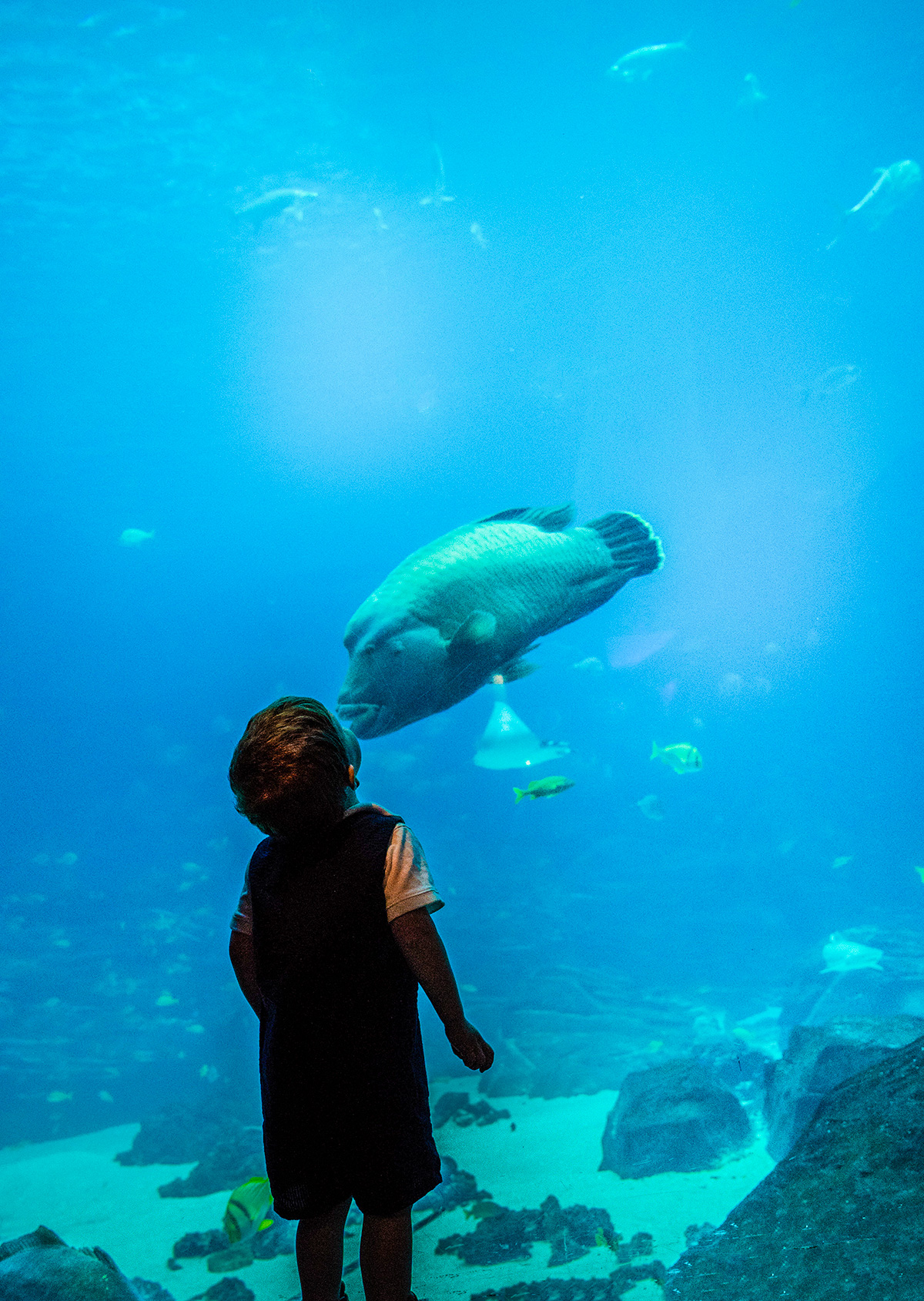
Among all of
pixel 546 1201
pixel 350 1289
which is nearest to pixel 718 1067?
pixel 546 1201

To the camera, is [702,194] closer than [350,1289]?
No

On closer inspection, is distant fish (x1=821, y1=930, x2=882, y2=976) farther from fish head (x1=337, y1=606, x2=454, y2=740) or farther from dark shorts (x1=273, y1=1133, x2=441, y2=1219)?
dark shorts (x1=273, y1=1133, x2=441, y2=1219)

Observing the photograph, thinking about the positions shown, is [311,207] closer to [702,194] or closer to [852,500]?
[702,194]

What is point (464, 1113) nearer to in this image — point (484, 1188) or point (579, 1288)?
point (484, 1188)

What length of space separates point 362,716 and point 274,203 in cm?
2079

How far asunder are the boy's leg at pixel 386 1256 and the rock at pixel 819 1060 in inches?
178

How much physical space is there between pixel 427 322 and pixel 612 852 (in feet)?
74.5

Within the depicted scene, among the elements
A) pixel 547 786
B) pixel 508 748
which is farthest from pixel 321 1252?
pixel 508 748

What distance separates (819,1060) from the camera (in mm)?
5137

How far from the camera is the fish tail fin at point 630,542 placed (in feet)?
11.9

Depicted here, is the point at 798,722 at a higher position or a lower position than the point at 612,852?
higher

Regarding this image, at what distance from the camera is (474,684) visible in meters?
3.34

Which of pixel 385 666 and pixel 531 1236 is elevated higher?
pixel 385 666

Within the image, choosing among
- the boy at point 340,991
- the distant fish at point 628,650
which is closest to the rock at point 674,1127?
the boy at point 340,991
